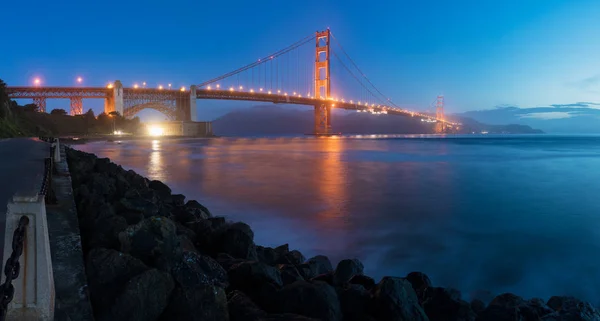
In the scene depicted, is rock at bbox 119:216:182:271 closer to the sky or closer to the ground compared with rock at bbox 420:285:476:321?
closer to the sky

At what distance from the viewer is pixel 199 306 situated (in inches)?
81.6

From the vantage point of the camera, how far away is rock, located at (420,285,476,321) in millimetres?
2756

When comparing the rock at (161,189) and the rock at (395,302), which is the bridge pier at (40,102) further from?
the rock at (395,302)

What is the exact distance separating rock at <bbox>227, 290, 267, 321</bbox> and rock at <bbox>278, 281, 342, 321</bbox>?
19cm

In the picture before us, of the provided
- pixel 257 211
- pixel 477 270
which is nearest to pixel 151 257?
pixel 477 270

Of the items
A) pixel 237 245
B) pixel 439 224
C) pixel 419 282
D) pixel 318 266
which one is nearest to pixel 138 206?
pixel 237 245

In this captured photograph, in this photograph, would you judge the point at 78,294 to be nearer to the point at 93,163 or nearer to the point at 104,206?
the point at 104,206

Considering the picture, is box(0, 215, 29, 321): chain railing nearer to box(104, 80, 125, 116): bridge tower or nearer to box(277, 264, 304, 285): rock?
box(277, 264, 304, 285): rock

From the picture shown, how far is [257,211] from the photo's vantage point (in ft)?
24.7

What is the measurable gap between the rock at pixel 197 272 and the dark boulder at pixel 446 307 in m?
1.41

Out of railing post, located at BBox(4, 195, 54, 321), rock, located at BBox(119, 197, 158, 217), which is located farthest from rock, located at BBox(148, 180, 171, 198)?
railing post, located at BBox(4, 195, 54, 321)

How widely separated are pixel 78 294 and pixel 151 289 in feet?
1.11

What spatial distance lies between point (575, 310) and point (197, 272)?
252 cm

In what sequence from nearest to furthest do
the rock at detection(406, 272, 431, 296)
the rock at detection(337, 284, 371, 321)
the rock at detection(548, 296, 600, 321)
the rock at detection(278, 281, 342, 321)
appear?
the rock at detection(278, 281, 342, 321) → the rock at detection(337, 284, 371, 321) → the rock at detection(548, 296, 600, 321) → the rock at detection(406, 272, 431, 296)
